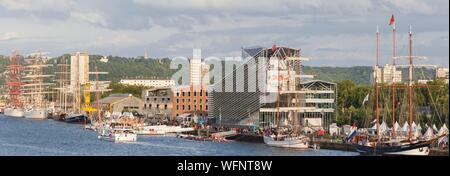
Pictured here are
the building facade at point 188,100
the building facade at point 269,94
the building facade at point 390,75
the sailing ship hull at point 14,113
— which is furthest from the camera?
the sailing ship hull at point 14,113

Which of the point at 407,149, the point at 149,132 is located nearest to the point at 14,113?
the point at 149,132

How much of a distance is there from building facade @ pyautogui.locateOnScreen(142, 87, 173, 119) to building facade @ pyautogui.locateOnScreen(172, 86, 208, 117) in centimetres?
144

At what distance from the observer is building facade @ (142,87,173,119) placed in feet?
332

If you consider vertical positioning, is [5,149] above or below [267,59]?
below

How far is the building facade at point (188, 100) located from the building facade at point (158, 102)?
1440 mm

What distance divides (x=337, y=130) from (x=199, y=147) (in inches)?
487

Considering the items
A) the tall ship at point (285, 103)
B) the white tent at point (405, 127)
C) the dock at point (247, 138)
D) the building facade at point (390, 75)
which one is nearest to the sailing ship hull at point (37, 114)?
the building facade at point (390, 75)

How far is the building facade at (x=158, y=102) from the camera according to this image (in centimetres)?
10112

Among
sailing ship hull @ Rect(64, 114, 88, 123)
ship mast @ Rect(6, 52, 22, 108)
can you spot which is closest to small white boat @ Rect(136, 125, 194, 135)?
sailing ship hull @ Rect(64, 114, 88, 123)

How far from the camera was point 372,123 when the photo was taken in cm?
6122

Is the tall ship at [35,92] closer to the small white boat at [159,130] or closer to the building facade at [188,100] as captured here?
the building facade at [188,100]

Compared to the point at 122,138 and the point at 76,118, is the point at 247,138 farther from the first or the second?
the point at 76,118
